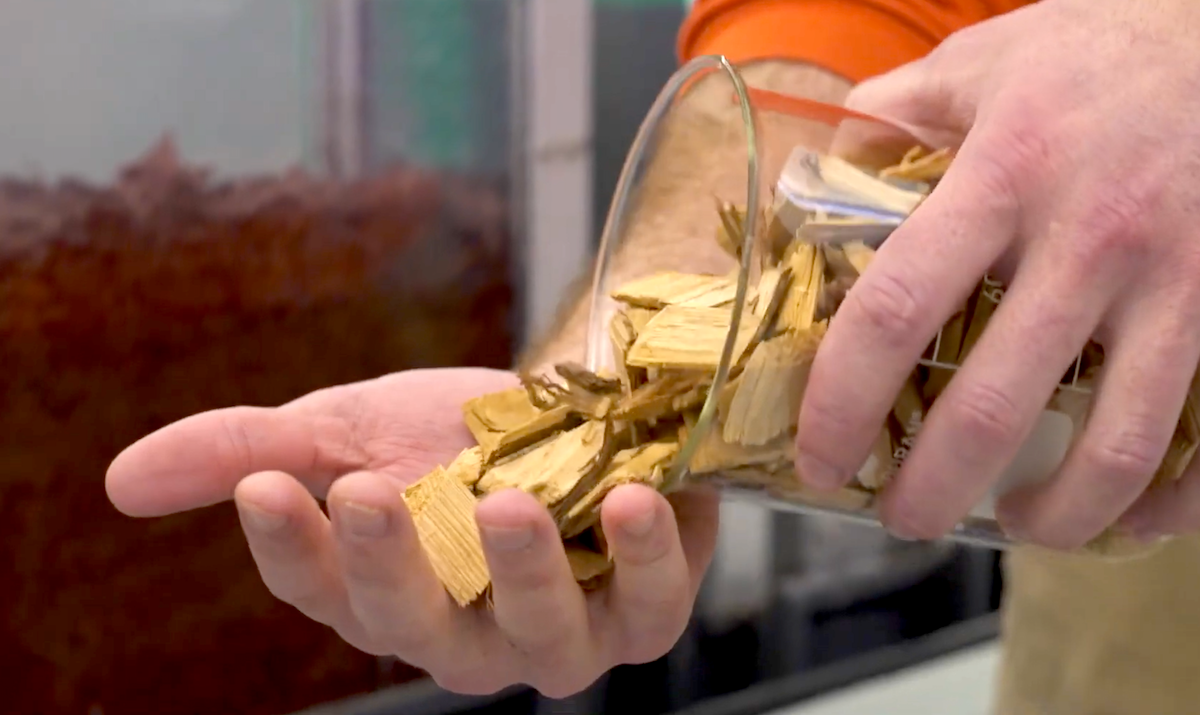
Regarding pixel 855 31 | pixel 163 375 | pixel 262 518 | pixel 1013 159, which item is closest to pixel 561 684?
pixel 262 518

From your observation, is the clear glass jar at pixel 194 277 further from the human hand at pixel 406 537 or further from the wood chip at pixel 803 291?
the wood chip at pixel 803 291

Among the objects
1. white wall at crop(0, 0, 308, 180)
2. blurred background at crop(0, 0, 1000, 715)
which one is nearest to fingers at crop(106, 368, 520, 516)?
blurred background at crop(0, 0, 1000, 715)

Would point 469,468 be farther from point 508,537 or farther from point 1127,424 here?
point 1127,424

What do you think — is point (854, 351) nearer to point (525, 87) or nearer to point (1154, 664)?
point (1154, 664)

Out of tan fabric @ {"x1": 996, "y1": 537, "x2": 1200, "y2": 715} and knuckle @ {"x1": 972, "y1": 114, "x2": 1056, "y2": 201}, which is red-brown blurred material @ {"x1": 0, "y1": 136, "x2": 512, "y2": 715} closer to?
tan fabric @ {"x1": 996, "y1": 537, "x2": 1200, "y2": 715}

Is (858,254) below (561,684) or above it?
above

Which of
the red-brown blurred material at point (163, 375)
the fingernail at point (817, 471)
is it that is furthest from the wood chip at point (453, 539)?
the red-brown blurred material at point (163, 375)
